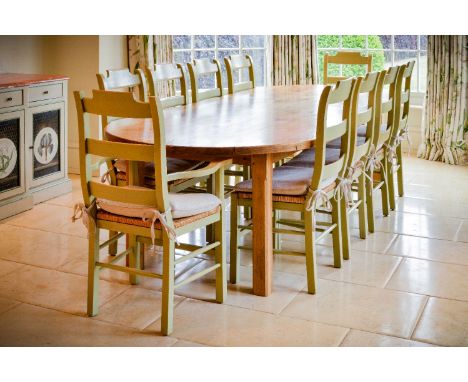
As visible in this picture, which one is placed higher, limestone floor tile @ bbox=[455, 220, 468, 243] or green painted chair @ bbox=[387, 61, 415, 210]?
green painted chair @ bbox=[387, 61, 415, 210]

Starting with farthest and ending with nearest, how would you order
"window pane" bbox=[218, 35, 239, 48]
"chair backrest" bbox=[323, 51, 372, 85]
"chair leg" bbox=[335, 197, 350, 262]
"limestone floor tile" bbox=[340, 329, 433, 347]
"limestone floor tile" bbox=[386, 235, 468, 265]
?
1. "window pane" bbox=[218, 35, 239, 48]
2. "chair backrest" bbox=[323, 51, 372, 85]
3. "limestone floor tile" bbox=[386, 235, 468, 265]
4. "chair leg" bbox=[335, 197, 350, 262]
5. "limestone floor tile" bbox=[340, 329, 433, 347]

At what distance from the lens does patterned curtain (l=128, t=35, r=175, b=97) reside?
6.46 meters

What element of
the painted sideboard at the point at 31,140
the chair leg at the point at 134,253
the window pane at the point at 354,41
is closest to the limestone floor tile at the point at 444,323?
the chair leg at the point at 134,253

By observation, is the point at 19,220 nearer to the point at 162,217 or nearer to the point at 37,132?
the point at 37,132

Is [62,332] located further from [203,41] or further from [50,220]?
[203,41]

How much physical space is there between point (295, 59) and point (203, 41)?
92cm

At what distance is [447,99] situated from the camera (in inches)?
258

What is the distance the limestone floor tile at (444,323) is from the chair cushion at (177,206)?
3.44 feet

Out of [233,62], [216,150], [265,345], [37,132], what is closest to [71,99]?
[37,132]

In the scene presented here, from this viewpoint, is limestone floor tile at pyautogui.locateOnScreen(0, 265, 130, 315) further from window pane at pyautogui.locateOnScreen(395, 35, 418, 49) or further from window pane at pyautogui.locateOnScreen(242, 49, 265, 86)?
window pane at pyautogui.locateOnScreen(395, 35, 418, 49)

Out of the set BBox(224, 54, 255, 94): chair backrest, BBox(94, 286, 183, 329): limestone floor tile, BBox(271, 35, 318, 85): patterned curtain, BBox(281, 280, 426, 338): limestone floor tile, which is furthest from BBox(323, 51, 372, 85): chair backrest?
BBox(94, 286, 183, 329): limestone floor tile

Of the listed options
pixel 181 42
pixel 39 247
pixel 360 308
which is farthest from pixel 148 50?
pixel 360 308

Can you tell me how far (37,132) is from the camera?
205 inches

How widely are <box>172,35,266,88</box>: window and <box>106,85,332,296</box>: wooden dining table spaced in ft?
9.70
